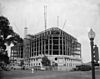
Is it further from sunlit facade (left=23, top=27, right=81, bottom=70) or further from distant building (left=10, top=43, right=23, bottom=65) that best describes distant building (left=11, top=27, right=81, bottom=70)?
distant building (left=10, top=43, right=23, bottom=65)

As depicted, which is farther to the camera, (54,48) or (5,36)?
(54,48)

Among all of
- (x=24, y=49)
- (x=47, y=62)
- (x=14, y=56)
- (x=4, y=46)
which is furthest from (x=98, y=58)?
(x=14, y=56)

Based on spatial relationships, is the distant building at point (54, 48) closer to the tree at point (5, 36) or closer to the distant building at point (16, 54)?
the distant building at point (16, 54)

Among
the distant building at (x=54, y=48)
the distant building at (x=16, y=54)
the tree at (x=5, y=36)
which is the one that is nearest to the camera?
the tree at (x=5, y=36)

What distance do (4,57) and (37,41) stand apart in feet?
308

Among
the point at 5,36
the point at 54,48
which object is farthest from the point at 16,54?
the point at 5,36

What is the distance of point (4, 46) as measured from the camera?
32.9 m

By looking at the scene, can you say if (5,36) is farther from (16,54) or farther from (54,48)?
(16,54)

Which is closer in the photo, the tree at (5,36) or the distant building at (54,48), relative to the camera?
the tree at (5,36)

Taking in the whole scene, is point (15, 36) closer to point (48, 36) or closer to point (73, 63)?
point (48, 36)

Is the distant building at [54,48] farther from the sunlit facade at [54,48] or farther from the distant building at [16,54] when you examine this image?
the distant building at [16,54]

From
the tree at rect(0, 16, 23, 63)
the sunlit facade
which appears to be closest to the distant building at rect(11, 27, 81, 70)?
the sunlit facade

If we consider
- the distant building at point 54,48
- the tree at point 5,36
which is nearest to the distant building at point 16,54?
the distant building at point 54,48

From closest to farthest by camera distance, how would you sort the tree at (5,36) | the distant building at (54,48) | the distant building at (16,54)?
1. the tree at (5,36)
2. the distant building at (54,48)
3. the distant building at (16,54)
